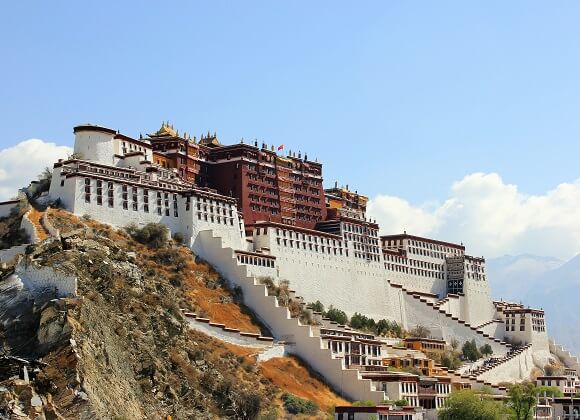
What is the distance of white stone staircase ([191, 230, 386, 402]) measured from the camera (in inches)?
3718

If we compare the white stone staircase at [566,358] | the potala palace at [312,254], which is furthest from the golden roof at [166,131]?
the white stone staircase at [566,358]

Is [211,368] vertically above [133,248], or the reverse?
[133,248]

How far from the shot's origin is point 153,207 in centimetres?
10188

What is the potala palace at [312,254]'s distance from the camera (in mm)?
98000

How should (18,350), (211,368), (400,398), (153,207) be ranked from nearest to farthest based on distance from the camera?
(18,350) → (211,368) → (400,398) → (153,207)

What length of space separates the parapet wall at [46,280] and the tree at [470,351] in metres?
58.7

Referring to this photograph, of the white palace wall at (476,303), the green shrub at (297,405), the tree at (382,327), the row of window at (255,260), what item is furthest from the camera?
the white palace wall at (476,303)

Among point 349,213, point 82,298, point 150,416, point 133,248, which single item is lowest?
point 150,416

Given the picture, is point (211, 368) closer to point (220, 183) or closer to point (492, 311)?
point (220, 183)

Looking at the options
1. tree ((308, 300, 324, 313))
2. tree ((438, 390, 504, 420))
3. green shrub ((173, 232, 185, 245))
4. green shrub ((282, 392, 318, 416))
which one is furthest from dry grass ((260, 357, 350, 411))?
green shrub ((173, 232, 185, 245))

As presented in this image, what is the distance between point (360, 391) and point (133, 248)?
2090 cm

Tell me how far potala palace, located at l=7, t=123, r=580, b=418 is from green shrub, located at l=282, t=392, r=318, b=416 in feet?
20.4

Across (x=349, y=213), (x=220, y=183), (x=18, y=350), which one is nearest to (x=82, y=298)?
(x=18, y=350)

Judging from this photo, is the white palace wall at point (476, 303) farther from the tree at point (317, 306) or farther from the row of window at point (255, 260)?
the row of window at point (255, 260)
